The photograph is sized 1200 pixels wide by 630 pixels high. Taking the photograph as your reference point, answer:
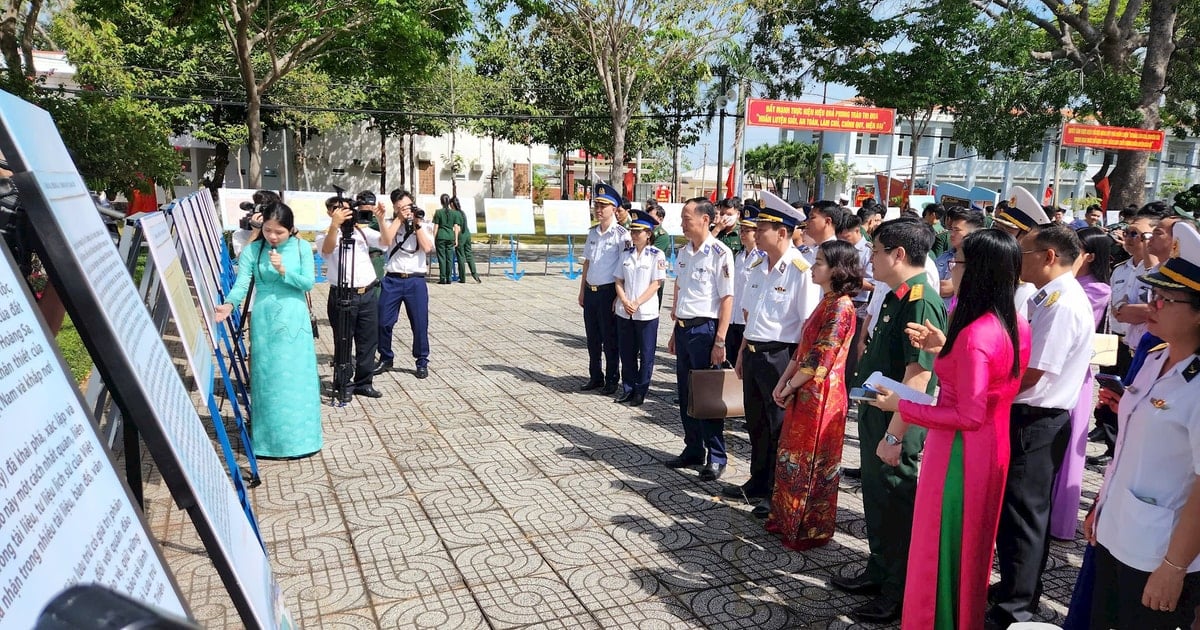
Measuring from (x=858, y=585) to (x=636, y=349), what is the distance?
3315mm

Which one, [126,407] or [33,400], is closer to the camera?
[33,400]

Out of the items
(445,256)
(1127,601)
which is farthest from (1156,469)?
(445,256)

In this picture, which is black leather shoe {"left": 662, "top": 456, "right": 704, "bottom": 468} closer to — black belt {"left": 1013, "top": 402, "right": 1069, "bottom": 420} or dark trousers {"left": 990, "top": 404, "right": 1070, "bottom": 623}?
Answer: dark trousers {"left": 990, "top": 404, "right": 1070, "bottom": 623}

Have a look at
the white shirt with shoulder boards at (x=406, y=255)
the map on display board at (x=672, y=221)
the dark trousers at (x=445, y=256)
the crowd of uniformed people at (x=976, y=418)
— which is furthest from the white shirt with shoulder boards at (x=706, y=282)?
the map on display board at (x=672, y=221)

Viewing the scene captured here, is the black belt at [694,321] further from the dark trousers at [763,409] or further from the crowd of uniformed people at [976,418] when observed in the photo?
the dark trousers at [763,409]

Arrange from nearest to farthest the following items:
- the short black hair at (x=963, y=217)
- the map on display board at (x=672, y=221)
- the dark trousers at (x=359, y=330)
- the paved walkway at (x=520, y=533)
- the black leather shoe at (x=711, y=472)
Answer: the paved walkway at (x=520, y=533) < the black leather shoe at (x=711, y=472) < the short black hair at (x=963, y=217) < the dark trousers at (x=359, y=330) < the map on display board at (x=672, y=221)

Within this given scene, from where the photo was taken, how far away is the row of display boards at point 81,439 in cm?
83

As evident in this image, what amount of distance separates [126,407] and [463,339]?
309 inches

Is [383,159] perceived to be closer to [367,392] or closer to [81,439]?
[367,392]

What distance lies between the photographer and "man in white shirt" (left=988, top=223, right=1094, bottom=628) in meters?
3.07

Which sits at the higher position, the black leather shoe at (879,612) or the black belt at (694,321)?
the black belt at (694,321)

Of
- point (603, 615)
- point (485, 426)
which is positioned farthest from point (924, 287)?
point (485, 426)

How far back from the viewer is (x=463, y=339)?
9.08m

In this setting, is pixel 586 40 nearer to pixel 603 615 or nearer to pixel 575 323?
pixel 575 323
